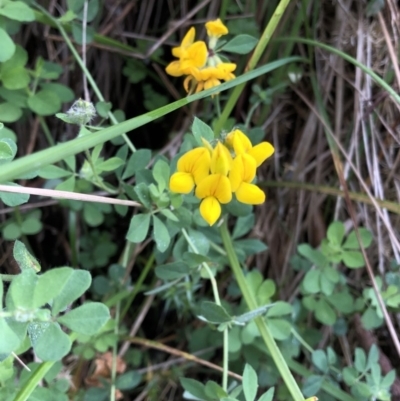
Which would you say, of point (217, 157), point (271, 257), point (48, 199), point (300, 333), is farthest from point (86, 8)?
point (300, 333)

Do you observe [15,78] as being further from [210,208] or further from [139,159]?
[210,208]

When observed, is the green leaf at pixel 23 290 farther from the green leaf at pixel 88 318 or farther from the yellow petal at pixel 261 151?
the yellow petal at pixel 261 151

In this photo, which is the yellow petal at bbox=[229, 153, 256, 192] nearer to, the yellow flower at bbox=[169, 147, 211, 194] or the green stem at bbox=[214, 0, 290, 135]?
the yellow flower at bbox=[169, 147, 211, 194]

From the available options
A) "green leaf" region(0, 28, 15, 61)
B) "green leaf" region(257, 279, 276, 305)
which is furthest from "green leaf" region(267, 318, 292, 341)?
"green leaf" region(0, 28, 15, 61)

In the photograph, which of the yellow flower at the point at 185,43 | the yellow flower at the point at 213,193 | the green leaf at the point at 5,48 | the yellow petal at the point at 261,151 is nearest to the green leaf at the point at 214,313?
the yellow flower at the point at 213,193

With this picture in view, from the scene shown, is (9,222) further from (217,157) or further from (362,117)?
(362,117)
